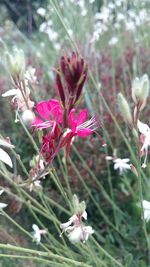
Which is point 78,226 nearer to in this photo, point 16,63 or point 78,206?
point 78,206

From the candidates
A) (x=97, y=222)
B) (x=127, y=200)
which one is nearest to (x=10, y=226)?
(x=97, y=222)

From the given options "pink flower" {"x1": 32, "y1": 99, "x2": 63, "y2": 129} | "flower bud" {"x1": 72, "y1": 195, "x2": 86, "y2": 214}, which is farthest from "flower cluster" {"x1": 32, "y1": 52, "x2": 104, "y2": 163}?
"flower bud" {"x1": 72, "y1": 195, "x2": 86, "y2": 214}

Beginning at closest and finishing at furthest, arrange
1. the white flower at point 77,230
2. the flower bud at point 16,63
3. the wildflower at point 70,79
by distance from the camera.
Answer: the wildflower at point 70,79 → the flower bud at point 16,63 → the white flower at point 77,230

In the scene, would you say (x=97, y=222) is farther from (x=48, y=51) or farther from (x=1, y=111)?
(x=48, y=51)

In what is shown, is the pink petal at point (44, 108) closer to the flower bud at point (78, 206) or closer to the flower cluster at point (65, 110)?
the flower cluster at point (65, 110)

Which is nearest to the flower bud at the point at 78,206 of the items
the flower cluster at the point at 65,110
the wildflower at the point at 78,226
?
the wildflower at the point at 78,226

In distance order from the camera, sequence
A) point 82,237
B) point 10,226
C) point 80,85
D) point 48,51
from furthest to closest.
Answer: point 48,51
point 10,226
point 82,237
point 80,85

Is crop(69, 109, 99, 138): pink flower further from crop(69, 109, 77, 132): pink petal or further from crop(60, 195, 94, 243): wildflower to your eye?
crop(60, 195, 94, 243): wildflower

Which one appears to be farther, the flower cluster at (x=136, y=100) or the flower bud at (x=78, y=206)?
the flower bud at (x=78, y=206)

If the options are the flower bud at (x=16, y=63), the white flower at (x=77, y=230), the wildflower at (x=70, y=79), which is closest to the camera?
the wildflower at (x=70, y=79)
